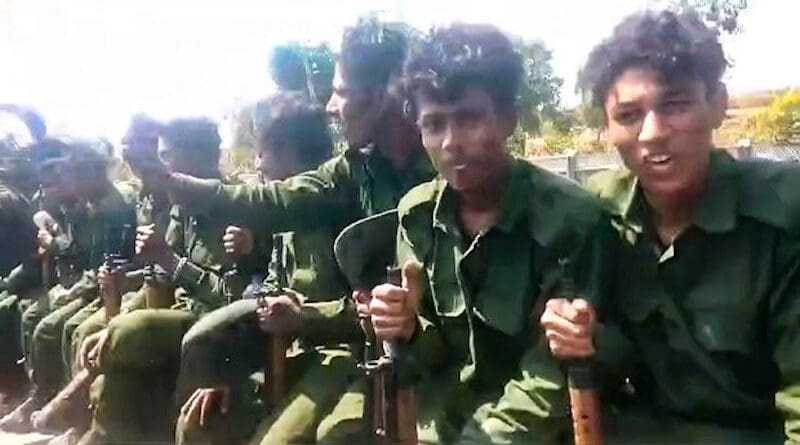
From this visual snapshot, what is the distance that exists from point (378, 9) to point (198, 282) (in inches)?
38.1

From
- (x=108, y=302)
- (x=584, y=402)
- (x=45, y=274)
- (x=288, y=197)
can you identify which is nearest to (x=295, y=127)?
(x=288, y=197)

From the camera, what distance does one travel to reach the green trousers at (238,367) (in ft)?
7.77

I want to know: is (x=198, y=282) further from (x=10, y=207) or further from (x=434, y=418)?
(x=10, y=207)

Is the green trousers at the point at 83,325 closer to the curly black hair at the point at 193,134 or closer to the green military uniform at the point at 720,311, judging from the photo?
the curly black hair at the point at 193,134

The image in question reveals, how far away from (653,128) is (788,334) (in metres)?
0.35

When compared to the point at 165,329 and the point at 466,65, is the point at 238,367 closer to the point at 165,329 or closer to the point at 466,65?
the point at 165,329

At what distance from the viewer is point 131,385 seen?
2.73m

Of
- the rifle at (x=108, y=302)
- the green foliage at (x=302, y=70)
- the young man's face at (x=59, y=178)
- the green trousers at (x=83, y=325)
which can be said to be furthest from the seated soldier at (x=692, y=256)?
the young man's face at (x=59, y=178)

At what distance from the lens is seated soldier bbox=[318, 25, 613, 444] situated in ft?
5.82

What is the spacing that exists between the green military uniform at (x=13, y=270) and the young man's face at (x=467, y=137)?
273 centimetres

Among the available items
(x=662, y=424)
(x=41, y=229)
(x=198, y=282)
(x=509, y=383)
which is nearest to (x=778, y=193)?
(x=662, y=424)

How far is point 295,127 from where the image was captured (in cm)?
268

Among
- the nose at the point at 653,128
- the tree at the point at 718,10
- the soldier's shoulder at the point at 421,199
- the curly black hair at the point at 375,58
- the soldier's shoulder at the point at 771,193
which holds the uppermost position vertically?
the tree at the point at 718,10

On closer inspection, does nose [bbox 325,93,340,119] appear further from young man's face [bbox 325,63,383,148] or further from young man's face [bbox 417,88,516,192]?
young man's face [bbox 417,88,516,192]
